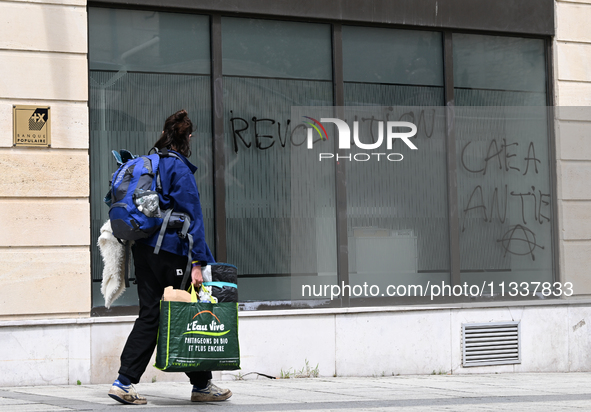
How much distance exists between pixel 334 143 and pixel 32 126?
291 centimetres

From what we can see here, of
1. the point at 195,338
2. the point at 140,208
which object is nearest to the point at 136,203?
the point at 140,208

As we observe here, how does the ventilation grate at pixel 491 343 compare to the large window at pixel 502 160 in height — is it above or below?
below

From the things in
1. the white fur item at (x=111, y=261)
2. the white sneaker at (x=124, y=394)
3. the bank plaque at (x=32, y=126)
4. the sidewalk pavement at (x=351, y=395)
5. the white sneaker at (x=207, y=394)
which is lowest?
the sidewalk pavement at (x=351, y=395)

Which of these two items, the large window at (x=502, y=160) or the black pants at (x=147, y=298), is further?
the large window at (x=502, y=160)

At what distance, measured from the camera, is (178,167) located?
16.9 ft

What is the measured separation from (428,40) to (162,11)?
2796 millimetres

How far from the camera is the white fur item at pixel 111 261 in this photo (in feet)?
17.6

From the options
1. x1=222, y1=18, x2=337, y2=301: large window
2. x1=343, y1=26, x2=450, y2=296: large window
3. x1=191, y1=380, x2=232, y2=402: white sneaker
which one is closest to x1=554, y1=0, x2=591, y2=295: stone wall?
x1=343, y1=26, x2=450, y2=296: large window

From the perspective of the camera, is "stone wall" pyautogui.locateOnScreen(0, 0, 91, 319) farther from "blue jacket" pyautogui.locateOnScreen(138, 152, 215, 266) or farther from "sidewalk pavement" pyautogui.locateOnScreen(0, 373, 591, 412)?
"blue jacket" pyautogui.locateOnScreen(138, 152, 215, 266)

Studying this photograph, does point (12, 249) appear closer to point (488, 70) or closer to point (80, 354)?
point (80, 354)

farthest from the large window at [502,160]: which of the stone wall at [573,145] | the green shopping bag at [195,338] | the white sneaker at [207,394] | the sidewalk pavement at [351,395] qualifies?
the green shopping bag at [195,338]

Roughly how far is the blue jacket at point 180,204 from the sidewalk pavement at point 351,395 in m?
1.01

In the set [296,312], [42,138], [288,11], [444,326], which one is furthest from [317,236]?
[42,138]

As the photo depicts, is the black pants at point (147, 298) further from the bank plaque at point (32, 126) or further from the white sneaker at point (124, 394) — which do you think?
the bank plaque at point (32, 126)
